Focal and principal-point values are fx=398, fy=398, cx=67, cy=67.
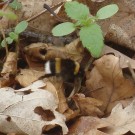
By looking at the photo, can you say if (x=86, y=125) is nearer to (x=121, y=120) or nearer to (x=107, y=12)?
(x=121, y=120)

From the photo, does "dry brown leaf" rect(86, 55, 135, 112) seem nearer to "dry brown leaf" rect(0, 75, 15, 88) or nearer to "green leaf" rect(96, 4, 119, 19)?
"green leaf" rect(96, 4, 119, 19)

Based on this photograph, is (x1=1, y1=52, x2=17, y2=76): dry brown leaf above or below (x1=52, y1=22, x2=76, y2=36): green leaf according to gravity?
below

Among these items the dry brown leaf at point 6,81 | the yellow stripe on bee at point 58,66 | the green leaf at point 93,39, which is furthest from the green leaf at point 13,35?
the green leaf at point 93,39

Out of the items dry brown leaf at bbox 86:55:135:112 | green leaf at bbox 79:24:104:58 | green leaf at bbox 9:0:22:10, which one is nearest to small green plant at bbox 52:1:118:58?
green leaf at bbox 79:24:104:58

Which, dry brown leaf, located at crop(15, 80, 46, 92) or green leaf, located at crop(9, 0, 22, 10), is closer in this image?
dry brown leaf, located at crop(15, 80, 46, 92)

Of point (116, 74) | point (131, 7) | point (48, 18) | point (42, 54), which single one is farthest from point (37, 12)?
point (116, 74)

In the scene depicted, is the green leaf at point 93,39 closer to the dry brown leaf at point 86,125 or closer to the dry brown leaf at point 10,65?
the dry brown leaf at point 86,125
